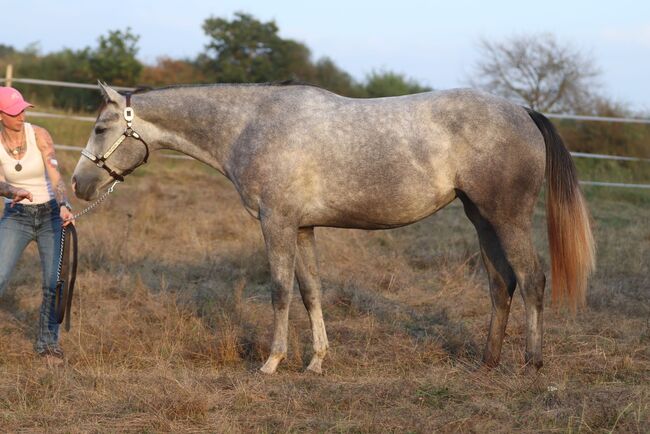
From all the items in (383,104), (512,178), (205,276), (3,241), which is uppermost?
(383,104)

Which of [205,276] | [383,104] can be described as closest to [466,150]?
[383,104]

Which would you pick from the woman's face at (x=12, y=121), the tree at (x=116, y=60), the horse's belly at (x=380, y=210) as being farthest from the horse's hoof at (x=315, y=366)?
the tree at (x=116, y=60)

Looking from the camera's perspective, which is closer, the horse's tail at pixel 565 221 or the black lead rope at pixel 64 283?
the horse's tail at pixel 565 221

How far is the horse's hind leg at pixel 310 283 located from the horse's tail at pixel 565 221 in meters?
1.66

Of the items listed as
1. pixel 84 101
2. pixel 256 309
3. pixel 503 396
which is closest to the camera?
pixel 503 396

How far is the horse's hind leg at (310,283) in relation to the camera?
6.07 m

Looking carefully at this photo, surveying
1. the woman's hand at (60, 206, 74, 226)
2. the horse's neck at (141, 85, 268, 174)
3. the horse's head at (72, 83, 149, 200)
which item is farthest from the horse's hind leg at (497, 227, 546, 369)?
the woman's hand at (60, 206, 74, 226)

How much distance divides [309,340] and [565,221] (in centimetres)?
223

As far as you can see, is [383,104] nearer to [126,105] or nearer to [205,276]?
[126,105]

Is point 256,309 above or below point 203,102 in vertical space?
below

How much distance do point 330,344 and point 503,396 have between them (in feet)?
6.39

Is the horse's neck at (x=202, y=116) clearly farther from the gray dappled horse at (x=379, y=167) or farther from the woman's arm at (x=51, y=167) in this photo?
the woman's arm at (x=51, y=167)

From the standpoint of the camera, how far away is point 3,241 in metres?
5.99

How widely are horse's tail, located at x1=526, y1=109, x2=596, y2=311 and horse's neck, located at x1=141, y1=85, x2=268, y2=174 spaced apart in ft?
6.65
